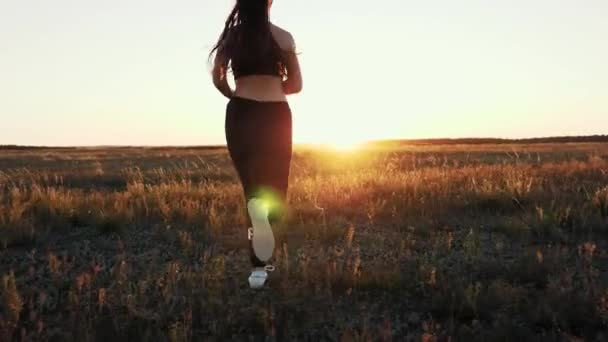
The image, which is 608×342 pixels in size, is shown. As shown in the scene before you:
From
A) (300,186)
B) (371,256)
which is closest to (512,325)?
(371,256)

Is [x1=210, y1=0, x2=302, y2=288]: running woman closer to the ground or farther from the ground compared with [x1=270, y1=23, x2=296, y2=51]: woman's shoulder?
closer to the ground

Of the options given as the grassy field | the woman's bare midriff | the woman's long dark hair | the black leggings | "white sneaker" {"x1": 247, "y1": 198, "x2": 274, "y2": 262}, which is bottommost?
the grassy field

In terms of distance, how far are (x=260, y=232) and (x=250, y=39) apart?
4.54 feet

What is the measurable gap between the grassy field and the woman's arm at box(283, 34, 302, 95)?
4.49 feet

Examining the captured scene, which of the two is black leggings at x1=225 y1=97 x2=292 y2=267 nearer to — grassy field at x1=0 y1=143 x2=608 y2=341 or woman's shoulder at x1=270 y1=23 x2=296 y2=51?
woman's shoulder at x1=270 y1=23 x2=296 y2=51

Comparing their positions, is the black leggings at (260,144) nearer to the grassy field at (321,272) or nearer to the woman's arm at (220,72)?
the woman's arm at (220,72)

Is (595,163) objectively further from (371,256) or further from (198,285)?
(198,285)

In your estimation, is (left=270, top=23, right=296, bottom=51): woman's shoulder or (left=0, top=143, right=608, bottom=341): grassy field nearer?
(left=0, top=143, right=608, bottom=341): grassy field

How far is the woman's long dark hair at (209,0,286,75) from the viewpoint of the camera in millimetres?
4152

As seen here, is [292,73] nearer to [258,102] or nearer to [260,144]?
[258,102]

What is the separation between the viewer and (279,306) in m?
3.99

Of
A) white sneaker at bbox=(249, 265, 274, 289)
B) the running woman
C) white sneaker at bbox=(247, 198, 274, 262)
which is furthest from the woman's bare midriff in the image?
white sneaker at bbox=(249, 265, 274, 289)

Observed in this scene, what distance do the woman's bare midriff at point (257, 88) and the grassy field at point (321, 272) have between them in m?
1.35

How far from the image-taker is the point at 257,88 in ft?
13.9
